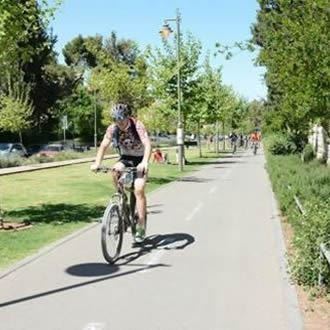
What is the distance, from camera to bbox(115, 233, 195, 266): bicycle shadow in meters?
9.25

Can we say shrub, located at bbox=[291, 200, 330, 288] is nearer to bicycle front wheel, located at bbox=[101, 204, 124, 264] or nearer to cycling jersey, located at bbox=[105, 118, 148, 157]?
bicycle front wheel, located at bbox=[101, 204, 124, 264]

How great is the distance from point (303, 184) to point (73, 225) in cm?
427

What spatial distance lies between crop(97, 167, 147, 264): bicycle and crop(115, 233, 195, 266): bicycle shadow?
0.58 ft

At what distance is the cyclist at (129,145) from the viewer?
30.4 ft

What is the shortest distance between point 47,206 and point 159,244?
6667 mm

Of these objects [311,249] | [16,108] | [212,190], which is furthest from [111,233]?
[16,108]

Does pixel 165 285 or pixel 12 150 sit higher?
pixel 12 150

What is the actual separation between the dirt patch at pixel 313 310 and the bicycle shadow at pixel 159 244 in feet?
8.16

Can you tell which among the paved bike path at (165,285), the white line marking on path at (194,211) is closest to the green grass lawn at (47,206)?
the paved bike path at (165,285)

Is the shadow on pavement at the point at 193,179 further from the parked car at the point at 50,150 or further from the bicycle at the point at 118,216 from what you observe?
the parked car at the point at 50,150

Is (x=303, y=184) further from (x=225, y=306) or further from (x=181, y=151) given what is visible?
(x=181, y=151)

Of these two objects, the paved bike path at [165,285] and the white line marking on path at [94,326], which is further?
the paved bike path at [165,285]

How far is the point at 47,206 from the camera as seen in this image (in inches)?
656

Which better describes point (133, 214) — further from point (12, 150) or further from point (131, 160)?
point (12, 150)
